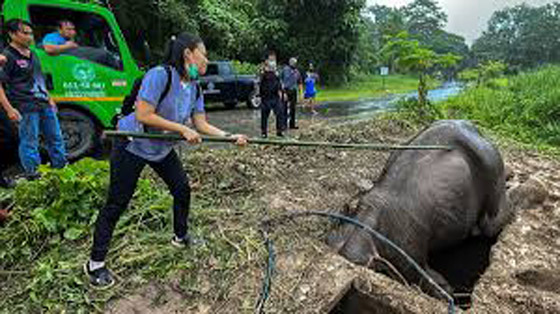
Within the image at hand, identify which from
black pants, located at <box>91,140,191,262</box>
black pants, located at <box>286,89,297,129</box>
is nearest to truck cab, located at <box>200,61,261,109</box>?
black pants, located at <box>286,89,297,129</box>

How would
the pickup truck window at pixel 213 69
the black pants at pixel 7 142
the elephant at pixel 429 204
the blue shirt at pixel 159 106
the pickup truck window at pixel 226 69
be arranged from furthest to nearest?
the pickup truck window at pixel 226 69 < the pickup truck window at pixel 213 69 < the black pants at pixel 7 142 < the elephant at pixel 429 204 < the blue shirt at pixel 159 106

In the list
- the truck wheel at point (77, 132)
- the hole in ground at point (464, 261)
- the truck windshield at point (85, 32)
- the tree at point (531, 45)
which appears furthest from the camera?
the tree at point (531, 45)

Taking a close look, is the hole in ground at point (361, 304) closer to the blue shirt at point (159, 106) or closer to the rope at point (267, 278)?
the rope at point (267, 278)

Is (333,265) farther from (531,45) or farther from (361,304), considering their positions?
(531,45)

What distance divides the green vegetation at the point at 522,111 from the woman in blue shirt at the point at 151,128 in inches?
315

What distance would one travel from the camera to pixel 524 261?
10.5 ft

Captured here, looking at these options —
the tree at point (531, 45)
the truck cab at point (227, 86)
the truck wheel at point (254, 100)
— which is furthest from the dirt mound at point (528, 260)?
the tree at point (531, 45)

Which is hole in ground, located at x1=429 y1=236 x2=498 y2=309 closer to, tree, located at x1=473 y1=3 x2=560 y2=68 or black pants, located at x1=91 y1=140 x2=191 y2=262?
black pants, located at x1=91 y1=140 x2=191 y2=262

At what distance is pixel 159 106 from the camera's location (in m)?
2.45

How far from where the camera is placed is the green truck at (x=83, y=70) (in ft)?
16.5

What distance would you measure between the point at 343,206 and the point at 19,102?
3.41 meters

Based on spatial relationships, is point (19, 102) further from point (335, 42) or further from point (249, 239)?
point (335, 42)

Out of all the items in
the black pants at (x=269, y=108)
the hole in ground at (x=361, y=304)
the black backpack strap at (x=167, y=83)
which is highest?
the black backpack strap at (x=167, y=83)

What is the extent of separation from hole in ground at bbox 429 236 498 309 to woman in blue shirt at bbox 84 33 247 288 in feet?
8.21
